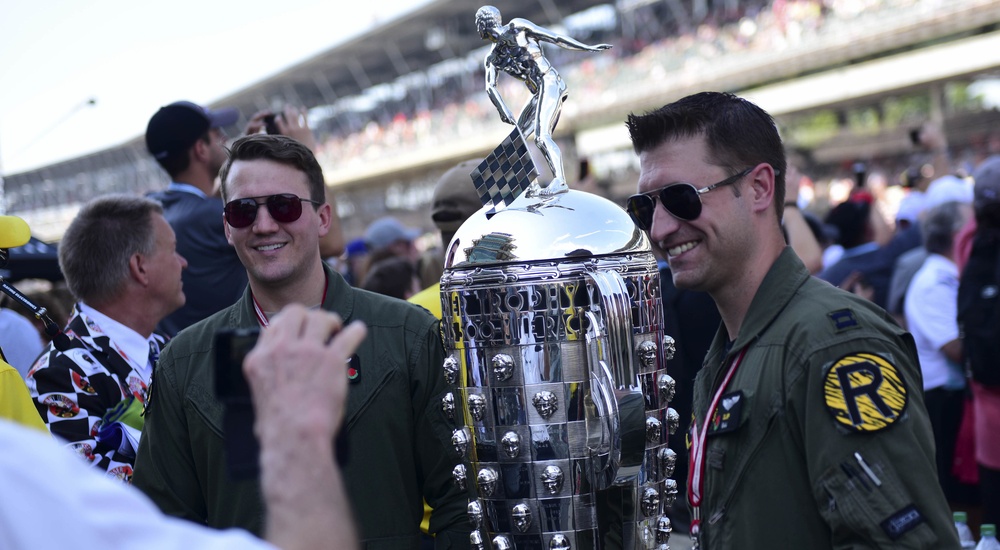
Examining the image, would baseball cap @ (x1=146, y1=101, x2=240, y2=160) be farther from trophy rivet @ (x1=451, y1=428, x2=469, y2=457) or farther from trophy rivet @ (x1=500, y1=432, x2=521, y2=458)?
trophy rivet @ (x1=500, y1=432, x2=521, y2=458)

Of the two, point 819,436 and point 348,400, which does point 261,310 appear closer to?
point 348,400

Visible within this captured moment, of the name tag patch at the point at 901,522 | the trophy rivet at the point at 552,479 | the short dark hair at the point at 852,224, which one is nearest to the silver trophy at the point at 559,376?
the trophy rivet at the point at 552,479

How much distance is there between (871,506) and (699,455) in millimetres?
493

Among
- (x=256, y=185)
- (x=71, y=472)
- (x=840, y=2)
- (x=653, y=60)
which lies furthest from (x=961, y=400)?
(x=653, y=60)

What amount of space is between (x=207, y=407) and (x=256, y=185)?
635 millimetres

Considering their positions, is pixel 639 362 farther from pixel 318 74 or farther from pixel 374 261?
pixel 318 74

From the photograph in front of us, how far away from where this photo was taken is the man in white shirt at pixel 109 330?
3.38 m

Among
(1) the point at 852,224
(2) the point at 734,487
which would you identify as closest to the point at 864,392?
(2) the point at 734,487

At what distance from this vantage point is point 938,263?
5996 mm

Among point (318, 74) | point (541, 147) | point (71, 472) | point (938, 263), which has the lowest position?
point (938, 263)

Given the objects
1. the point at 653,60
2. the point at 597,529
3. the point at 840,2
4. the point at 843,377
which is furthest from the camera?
the point at 653,60

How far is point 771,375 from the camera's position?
2.20 meters

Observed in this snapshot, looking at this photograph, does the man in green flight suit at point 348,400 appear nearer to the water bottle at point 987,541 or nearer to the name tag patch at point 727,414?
the name tag patch at point 727,414

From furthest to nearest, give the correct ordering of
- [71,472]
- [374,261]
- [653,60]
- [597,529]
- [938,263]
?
[653,60] < [374,261] < [938,263] < [597,529] < [71,472]
